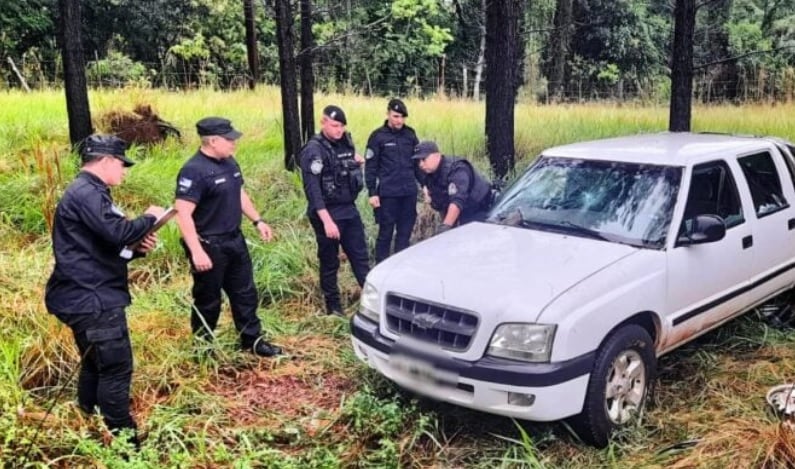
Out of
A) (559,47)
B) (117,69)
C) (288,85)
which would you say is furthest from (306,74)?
(559,47)

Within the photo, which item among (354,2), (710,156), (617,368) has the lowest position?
(617,368)

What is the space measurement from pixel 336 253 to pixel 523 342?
2.69 metres

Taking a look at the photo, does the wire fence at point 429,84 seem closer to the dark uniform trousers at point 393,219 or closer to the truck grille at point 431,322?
the dark uniform trousers at point 393,219

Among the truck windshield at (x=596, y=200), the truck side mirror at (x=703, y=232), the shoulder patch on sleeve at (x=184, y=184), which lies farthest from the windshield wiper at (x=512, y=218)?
the shoulder patch on sleeve at (x=184, y=184)

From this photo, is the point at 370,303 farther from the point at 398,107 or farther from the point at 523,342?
the point at 398,107

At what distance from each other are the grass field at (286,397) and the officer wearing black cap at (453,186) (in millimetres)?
1221

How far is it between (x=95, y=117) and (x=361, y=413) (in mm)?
7780

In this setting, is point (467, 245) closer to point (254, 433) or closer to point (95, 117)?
point (254, 433)

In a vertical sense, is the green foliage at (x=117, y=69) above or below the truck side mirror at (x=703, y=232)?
above

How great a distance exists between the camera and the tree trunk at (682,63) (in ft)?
30.0

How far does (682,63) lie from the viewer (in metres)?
9.31

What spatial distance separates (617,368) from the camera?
3.91 meters

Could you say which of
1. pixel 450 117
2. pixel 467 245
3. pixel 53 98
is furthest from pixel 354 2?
pixel 467 245

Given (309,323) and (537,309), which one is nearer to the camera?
(537,309)
